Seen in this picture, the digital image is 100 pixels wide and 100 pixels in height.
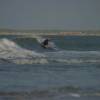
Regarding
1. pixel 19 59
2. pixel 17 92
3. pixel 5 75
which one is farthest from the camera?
pixel 19 59

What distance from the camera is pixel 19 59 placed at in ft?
108

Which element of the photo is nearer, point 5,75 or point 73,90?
point 73,90

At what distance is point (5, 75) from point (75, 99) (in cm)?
714

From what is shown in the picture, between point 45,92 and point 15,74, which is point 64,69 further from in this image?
point 45,92

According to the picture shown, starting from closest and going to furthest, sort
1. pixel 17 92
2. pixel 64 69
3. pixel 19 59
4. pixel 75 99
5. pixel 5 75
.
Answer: pixel 75 99 → pixel 17 92 → pixel 5 75 → pixel 64 69 → pixel 19 59

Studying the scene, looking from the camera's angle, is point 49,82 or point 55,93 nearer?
point 55,93

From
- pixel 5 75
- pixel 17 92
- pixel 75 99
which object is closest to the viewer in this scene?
pixel 75 99

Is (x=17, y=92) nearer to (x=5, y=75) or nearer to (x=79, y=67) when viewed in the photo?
(x=5, y=75)

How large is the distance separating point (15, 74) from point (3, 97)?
703cm

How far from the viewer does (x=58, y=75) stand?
23.8 meters

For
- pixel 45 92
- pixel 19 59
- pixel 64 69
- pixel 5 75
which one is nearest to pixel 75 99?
pixel 45 92

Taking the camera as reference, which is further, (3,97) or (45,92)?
(45,92)

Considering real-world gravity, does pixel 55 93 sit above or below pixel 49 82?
above

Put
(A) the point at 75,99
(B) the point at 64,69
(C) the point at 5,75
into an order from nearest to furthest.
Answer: (A) the point at 75,99 < (C) the point at 5,75 < (B) the point at 64,69
